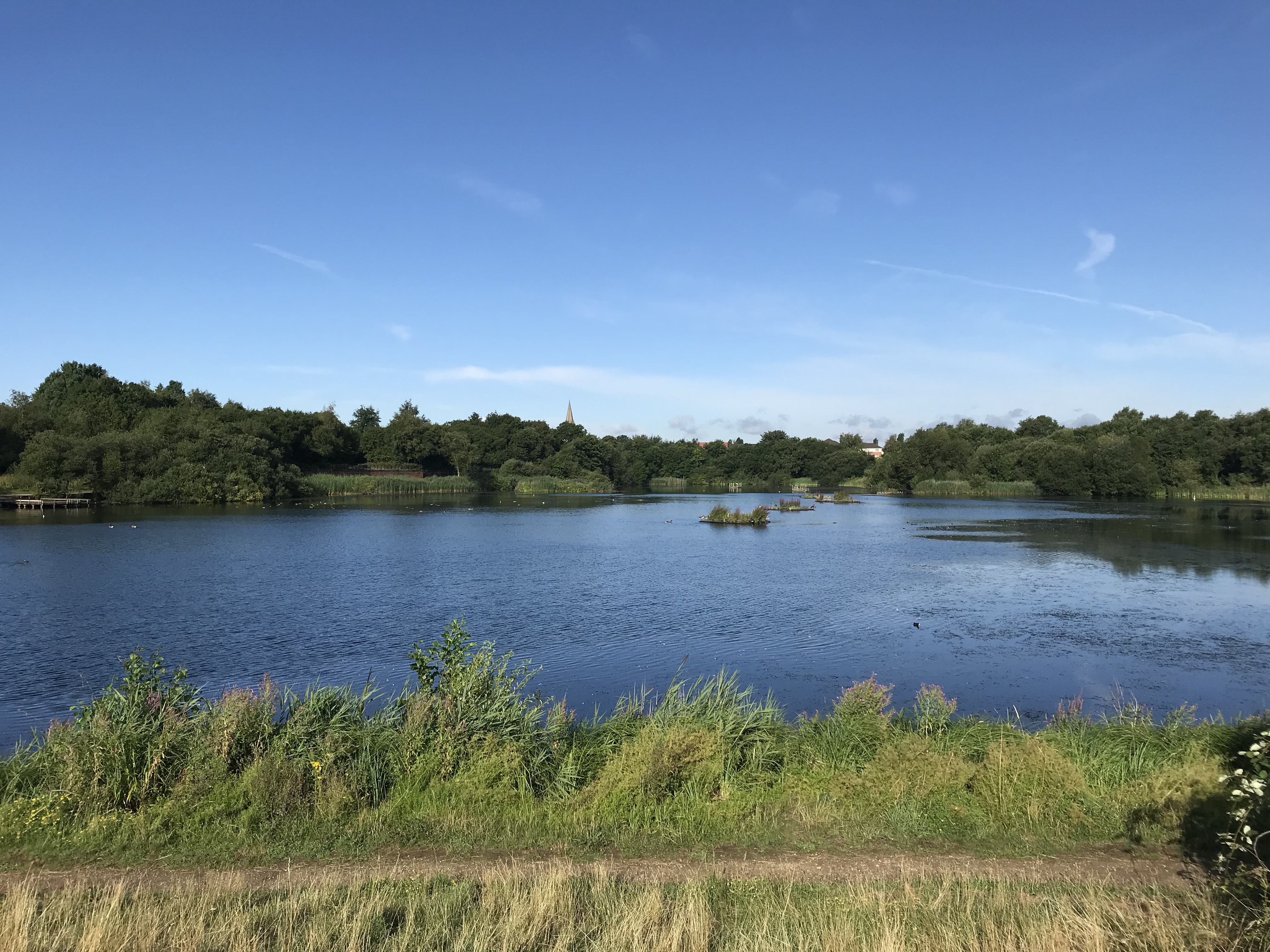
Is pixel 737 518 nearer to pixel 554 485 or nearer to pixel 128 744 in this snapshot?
pixel 128 744

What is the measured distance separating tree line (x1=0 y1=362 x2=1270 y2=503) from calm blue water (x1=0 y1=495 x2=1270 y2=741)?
21.7 m

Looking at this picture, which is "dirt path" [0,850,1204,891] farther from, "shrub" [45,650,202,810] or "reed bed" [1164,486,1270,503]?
"reed bed" [1164,486,1270,503]

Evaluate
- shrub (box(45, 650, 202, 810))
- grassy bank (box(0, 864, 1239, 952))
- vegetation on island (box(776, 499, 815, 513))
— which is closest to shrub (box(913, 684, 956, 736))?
grassy bank (box(0, 864, 1239, 952))

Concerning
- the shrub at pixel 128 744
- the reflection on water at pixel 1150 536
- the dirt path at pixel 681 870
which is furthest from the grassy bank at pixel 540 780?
the reflection on water at pixel 1150 536

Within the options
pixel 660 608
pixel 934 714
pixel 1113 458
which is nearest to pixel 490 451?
pixel 1113 458

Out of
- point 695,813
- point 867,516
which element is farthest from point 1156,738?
point 867,516

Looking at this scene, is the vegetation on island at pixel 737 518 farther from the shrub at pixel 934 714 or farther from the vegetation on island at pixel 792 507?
the shrub at pixel 934 714

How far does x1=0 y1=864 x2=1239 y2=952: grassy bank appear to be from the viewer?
5.34 meters

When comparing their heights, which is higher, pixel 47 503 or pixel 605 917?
pixel 47 503

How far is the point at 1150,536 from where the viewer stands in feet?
154

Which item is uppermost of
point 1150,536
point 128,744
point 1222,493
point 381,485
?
point 381,485

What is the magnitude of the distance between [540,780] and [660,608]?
15106 mm

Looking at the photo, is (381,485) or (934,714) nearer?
(934,714)

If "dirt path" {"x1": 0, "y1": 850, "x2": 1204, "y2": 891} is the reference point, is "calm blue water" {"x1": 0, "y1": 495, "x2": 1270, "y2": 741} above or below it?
below
